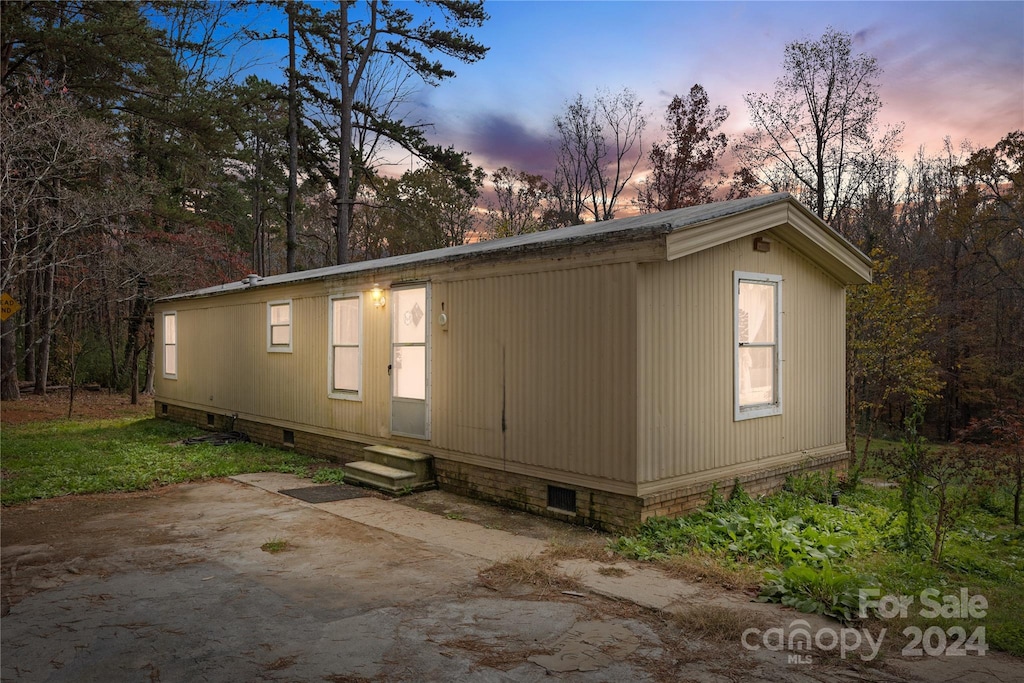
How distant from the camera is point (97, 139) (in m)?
12.2

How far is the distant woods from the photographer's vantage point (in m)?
13.9

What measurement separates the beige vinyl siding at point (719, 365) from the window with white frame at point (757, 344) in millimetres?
112

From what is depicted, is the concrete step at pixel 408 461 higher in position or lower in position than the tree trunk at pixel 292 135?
lower

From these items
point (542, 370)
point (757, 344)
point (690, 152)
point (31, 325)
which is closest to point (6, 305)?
point (542, 370)

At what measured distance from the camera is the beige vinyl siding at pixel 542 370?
597 centimetres

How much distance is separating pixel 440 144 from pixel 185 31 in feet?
31.2

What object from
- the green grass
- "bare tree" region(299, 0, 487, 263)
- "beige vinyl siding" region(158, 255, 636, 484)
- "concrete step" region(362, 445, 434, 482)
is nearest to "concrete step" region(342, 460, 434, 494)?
"concrete step" region(362, 445, 434, 482)

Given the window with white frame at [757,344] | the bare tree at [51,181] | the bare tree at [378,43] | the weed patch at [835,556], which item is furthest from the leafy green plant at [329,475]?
the bare tree at [378,43]

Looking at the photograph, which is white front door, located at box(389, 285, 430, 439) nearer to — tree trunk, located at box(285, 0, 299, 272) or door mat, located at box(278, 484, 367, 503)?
door mat, located at box(278, 484, 367, 503)

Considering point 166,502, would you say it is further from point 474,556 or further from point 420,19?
point 420,19

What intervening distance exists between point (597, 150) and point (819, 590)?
22.3 m

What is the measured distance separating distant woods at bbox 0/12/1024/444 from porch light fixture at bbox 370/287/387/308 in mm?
6457

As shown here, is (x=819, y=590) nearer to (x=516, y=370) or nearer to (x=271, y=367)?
(x=516, y=370)

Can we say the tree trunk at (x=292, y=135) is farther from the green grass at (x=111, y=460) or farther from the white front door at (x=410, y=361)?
the white front door at (x=410, y=361)
